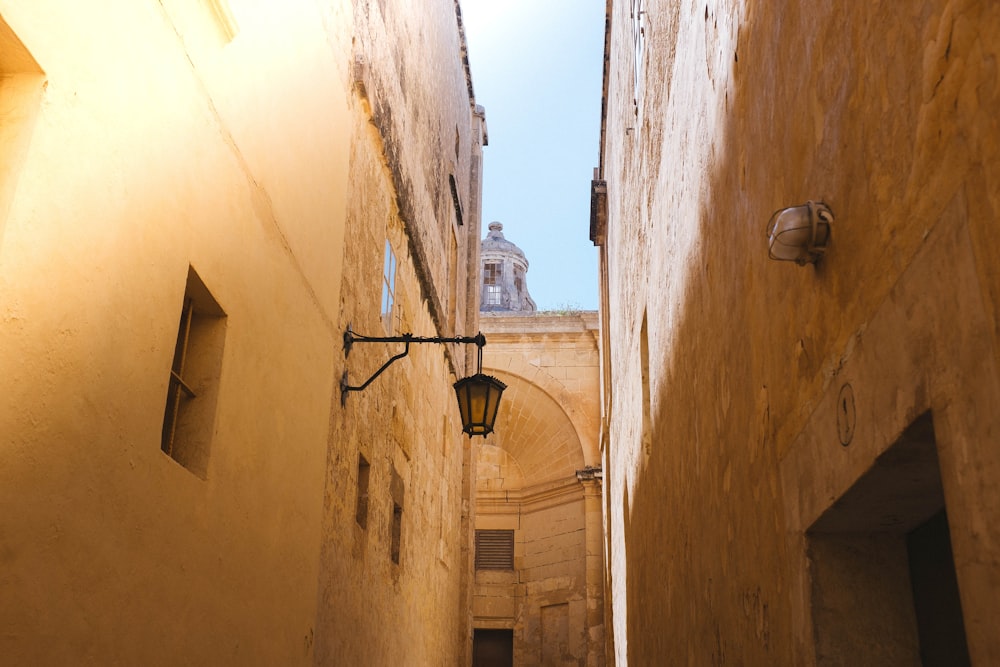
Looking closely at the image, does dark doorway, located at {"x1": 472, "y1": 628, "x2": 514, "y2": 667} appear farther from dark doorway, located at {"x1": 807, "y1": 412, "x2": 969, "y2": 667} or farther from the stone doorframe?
the stone doorframe

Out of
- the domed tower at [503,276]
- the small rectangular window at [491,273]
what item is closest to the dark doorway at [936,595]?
the domed tower at [503,276]

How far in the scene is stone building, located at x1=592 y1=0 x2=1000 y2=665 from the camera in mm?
1856

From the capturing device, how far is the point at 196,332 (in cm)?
438

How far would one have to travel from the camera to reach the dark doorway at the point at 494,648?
68.2ft

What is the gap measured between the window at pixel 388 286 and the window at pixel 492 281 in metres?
29.5

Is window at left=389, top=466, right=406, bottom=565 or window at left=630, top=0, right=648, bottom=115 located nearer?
window at left=389, top=466, right=406, bottom=565

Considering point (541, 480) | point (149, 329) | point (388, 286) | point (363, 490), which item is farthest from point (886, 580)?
point (541, 480)

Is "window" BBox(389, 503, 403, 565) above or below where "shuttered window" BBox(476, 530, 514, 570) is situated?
below

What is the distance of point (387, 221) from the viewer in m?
8.62

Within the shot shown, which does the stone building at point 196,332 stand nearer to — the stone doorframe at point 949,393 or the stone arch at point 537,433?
the stone doorframe at point 949,393

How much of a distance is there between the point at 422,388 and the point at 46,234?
7828 millimetres

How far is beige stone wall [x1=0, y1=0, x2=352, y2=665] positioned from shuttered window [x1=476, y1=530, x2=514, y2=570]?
15.7 metres

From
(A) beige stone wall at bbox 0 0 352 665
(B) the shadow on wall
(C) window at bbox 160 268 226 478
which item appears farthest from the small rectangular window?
(C) window at bbox 160 268 226 478

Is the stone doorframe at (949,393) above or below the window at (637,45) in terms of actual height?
below
